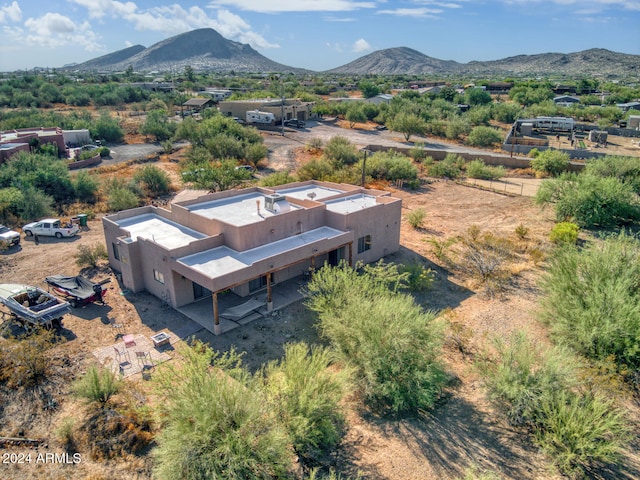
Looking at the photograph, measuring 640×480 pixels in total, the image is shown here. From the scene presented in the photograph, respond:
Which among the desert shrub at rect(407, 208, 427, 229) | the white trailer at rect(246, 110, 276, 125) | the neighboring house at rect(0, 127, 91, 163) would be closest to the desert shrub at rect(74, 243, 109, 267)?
the desert shrub at rect(407, 208, 427, 229)

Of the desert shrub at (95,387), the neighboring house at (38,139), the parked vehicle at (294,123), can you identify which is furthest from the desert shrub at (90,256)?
the parked vehicle at (294,123)

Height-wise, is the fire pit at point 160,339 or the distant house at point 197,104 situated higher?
the distant house at point 197,104

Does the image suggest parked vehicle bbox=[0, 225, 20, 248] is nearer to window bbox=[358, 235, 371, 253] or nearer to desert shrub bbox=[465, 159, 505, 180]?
window bbox=[358, 235, 371, 253]

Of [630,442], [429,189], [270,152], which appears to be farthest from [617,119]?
[630,442]

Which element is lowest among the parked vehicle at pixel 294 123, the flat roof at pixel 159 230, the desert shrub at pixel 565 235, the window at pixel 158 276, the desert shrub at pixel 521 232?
the desert shrub at pixel 521 232

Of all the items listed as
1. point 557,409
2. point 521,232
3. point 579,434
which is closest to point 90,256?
point 557,409

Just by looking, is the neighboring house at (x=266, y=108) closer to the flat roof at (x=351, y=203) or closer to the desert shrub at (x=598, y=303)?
the flat roof at (x=351, y=203)
